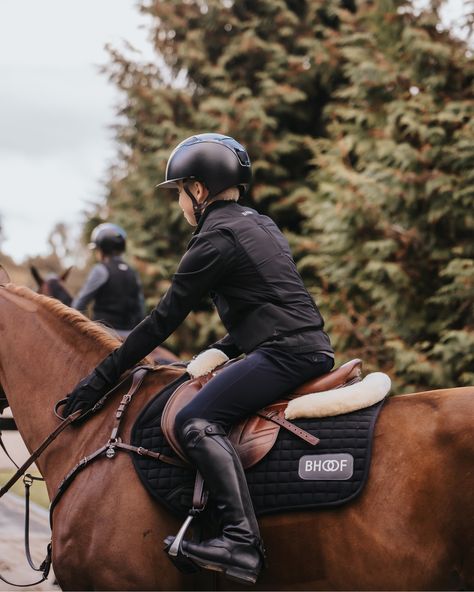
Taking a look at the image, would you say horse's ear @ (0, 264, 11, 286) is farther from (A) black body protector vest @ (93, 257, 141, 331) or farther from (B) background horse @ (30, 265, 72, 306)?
(B) background horse @ (30, 265, 72, 306)

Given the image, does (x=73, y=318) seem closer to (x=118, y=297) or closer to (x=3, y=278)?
(x=3, y=278)

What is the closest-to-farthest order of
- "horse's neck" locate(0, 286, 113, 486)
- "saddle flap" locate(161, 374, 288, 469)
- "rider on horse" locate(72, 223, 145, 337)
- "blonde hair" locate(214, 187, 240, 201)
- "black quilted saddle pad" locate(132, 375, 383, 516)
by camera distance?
"black quilted saddle pad" locate(132, 375, 383, 516) < "saddle flap" locate(161, 374, 288, 469) < "blonde hair" locate(214, 187, 240, 201) < "horse's neck" locate(0, 286, 113, 486) < "rider on horse" locate(72, 223, 145, 337)

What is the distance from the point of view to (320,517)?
3137mm

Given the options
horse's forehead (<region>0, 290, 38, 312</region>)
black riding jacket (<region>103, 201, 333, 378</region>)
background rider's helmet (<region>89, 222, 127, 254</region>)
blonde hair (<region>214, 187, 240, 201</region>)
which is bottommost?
background rider's helmet (<region>89, 222, 127, 254</region>)

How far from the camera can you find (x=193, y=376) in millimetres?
3584

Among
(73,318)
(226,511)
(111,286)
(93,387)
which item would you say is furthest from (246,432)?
(111,286)

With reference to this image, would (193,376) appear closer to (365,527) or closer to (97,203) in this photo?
(365,527)

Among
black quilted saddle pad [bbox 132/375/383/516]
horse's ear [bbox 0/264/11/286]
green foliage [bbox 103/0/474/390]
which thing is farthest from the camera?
green foliage [bbox 103/0/474/390]

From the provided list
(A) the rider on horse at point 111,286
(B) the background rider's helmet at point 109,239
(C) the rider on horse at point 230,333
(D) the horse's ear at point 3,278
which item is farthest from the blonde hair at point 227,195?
(B) the background rider's helmet at point 109,239

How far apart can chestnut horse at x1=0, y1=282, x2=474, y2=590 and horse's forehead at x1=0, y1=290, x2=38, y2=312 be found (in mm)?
431

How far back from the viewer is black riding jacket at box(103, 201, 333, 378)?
3.36 m

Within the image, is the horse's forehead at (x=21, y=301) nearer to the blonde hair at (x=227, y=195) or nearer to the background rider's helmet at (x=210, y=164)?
the background rider's helmet at (x=210, y=164)

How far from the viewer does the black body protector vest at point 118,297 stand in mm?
8836

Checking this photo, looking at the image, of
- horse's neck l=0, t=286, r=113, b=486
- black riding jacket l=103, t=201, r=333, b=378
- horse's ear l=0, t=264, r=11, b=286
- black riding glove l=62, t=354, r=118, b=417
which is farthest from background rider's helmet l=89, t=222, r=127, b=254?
black riding jacket l=103, t=201, r=333, b=378
